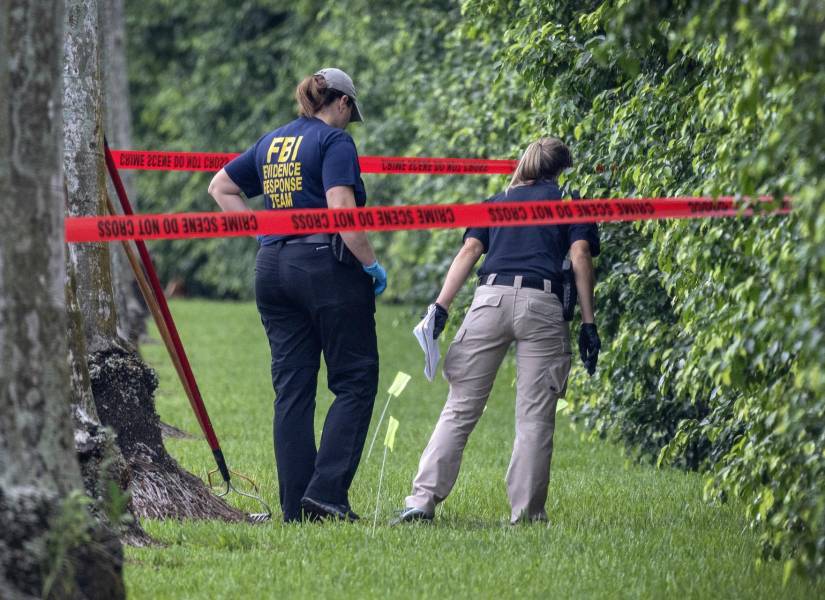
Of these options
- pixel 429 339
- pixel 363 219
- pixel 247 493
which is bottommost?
pixel 247 493

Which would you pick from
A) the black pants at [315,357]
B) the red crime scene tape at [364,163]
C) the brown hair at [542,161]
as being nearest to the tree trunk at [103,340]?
the black pants at [315,357]

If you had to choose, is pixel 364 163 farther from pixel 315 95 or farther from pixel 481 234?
pixel 315 95

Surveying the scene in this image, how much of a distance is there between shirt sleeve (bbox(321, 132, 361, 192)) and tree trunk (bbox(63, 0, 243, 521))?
4.45 feet

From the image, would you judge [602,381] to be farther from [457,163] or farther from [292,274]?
[292,274]

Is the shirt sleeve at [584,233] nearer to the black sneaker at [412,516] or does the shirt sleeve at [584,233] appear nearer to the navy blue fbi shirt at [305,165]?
the navy blue fbi shirt at [305,165]

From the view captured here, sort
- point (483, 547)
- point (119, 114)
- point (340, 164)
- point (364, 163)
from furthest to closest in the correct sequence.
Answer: point (119, 114) → point (364, 163) → point (340, 164) → point (483, 547)

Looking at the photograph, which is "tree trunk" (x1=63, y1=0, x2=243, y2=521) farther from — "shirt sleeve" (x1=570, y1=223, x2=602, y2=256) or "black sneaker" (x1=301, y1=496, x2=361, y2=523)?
"shirt sleeve" (x1=570, y1=223, x2=602, y2=256)

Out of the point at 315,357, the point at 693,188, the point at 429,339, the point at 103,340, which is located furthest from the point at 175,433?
the point at 693,188

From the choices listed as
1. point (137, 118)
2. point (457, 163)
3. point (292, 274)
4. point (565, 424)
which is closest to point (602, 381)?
point (457, 163)

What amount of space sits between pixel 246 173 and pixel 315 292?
726 mm

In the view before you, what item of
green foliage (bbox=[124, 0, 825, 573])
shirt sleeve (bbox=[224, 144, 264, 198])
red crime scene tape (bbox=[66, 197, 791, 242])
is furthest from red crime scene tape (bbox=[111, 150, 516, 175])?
red crime scene tape (bbox=[66, 197, 791, 242])

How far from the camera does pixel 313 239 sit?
20.4 ft

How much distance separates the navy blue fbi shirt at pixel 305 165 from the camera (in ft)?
20.2

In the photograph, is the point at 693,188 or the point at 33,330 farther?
the point at 693,188
